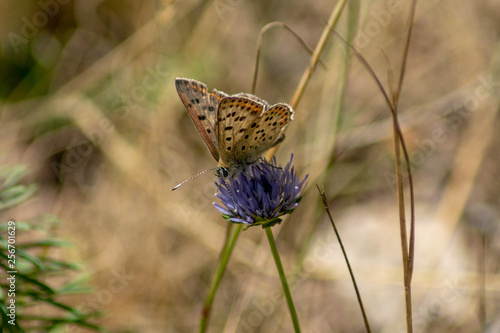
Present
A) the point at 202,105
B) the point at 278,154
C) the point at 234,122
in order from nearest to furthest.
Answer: the point at 234,122 → the point at 202,105 → the point at 278,154

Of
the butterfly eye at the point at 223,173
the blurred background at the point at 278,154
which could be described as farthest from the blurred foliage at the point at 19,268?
the blurred background at the point at 278,154

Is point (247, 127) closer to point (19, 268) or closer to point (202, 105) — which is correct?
point (202, 105)

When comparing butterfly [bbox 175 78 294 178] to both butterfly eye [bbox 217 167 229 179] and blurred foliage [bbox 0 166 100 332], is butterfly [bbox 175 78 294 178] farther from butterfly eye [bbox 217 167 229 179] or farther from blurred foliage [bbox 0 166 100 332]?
blurred foliage [bbox 0 166 100 332]

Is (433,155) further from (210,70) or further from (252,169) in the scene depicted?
(252,169)

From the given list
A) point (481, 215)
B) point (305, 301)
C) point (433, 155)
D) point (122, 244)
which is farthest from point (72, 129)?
point (481, 215)

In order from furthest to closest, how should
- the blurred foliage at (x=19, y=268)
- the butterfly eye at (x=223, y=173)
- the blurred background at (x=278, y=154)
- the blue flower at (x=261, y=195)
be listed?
the blurred background at (x=278, y=154) < the butterfly eye at (x=223, y=173) < the blurred foliage at (x=19, y=268) < the blue flower at (x=261, y=195)

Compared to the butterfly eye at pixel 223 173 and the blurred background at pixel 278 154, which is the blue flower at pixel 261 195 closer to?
the butterfly eye at pixel 223 173

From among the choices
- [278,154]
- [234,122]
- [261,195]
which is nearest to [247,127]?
[234,122]

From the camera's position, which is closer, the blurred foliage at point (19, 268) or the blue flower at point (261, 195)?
the blue flower at point (261, 195)

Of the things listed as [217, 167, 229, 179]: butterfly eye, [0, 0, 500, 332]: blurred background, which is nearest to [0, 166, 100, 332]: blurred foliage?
[217, 167, 229, 179]: butterfly eye
